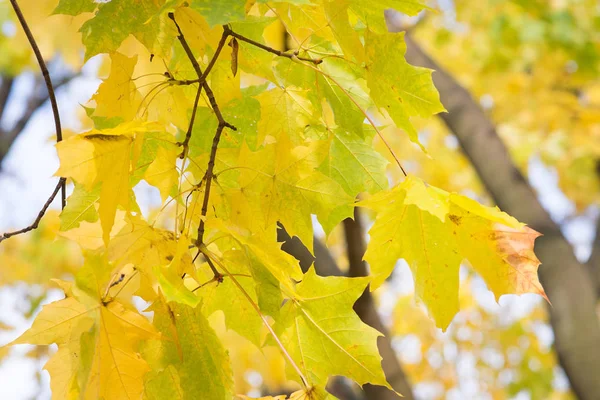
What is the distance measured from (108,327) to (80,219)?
207mm

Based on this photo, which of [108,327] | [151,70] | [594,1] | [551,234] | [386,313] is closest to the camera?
[108,327]

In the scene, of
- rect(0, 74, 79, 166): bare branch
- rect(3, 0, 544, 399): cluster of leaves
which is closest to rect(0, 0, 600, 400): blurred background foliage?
rect(0, 74, 79, 166): bare branch

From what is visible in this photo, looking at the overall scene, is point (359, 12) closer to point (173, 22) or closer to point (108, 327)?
point (173, 22)

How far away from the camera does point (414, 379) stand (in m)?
5.23

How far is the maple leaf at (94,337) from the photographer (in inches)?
20.8

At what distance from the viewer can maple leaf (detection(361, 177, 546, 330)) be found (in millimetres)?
637

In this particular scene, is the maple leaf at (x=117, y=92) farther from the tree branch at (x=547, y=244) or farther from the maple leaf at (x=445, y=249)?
the tree branch at (x=547, y=244)

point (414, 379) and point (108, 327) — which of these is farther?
point (414, 379)

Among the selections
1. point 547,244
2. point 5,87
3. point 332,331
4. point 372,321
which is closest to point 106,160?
point 332,331

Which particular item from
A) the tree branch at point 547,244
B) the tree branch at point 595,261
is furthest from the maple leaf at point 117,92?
the tree branch at point 595,261

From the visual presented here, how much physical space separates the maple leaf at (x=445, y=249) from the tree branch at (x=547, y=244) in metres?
1.58

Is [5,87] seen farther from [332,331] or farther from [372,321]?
[332,331]

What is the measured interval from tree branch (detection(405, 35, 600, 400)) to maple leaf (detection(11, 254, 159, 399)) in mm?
1842

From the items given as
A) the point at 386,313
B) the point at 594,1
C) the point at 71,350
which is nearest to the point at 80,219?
the point at 71,350
